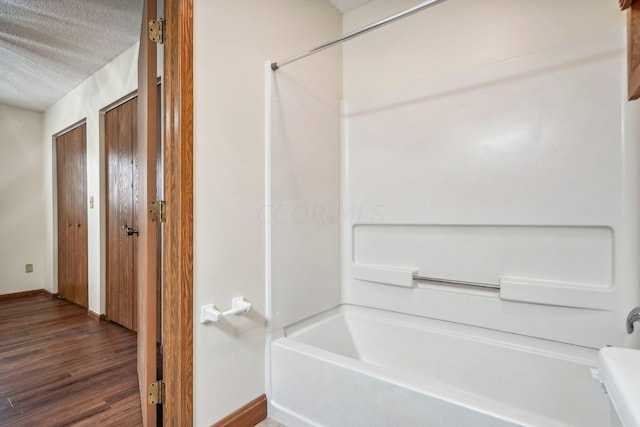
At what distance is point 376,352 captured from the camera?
193 cm

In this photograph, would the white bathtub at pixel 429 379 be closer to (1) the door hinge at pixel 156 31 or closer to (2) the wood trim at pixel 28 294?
(1) the door hinge at pixel 156 31

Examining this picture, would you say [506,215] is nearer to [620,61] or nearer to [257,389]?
[620,61]

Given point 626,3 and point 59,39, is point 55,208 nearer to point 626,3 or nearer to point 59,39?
point 59,39

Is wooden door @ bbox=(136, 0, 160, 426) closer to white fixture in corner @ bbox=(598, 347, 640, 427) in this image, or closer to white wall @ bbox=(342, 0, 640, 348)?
white wall @ bbox=(342, 0, 640, 348)

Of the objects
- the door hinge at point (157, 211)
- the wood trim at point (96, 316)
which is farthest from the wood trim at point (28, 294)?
the door hinge at point (157, 211)

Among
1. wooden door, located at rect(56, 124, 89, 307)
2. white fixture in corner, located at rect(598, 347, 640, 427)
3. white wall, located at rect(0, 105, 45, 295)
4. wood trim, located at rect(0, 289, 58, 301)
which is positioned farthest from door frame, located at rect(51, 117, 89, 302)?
white fixture in corner, located at rect(598, 347, 640, 427)

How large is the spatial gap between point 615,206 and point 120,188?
3378 millimetres

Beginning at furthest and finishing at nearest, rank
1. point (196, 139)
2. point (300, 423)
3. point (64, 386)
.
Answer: point (64, 386) < point (300, 423) < point (196, 139)

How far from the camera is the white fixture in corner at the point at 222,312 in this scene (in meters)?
1.30

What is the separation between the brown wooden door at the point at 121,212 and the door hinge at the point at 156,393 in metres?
1.42

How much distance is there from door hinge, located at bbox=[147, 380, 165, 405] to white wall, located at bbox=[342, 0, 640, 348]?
1.17 meters

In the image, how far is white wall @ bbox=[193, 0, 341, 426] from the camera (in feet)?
4.36

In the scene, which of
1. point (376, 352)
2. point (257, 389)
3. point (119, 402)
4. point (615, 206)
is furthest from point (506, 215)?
point (119, 402)

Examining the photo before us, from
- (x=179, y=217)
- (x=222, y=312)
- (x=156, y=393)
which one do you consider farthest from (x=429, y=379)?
(x=179, y=217)
